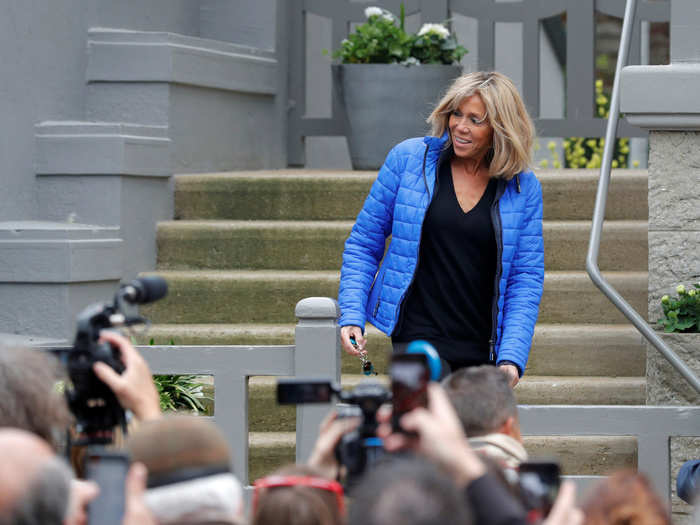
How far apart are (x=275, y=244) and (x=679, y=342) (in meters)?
2.18

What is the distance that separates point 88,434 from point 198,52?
13.9 ft

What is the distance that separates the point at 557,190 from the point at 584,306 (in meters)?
0.73

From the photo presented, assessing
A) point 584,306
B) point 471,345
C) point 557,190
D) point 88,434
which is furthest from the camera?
point 557,190

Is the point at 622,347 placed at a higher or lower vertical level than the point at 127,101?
lower

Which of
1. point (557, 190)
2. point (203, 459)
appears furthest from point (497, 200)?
point (557, 190)

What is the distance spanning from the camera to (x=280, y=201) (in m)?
6.40

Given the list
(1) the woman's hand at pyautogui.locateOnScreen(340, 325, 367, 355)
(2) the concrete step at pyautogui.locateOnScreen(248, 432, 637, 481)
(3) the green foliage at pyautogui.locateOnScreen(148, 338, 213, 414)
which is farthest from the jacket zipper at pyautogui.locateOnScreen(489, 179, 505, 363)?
(3) the green foliage at pyautogui.locateOnScreen(148, 338, 213, 414)

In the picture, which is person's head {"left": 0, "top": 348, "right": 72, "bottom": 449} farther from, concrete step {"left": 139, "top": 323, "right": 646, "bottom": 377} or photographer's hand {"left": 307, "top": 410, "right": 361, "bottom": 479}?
concrete step {"left": 139, "top": 323, "right": 646, "bottom": 377}

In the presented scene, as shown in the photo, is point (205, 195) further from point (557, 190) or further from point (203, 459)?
point (203, 459)

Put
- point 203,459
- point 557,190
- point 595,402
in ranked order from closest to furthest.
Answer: point 203,459, point 595,402, point 557,190

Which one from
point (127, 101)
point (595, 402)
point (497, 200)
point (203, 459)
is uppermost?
point (127, 101)

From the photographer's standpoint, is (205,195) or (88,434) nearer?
(88,434)

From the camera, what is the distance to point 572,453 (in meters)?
5.10

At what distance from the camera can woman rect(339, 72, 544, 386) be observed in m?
3.85
